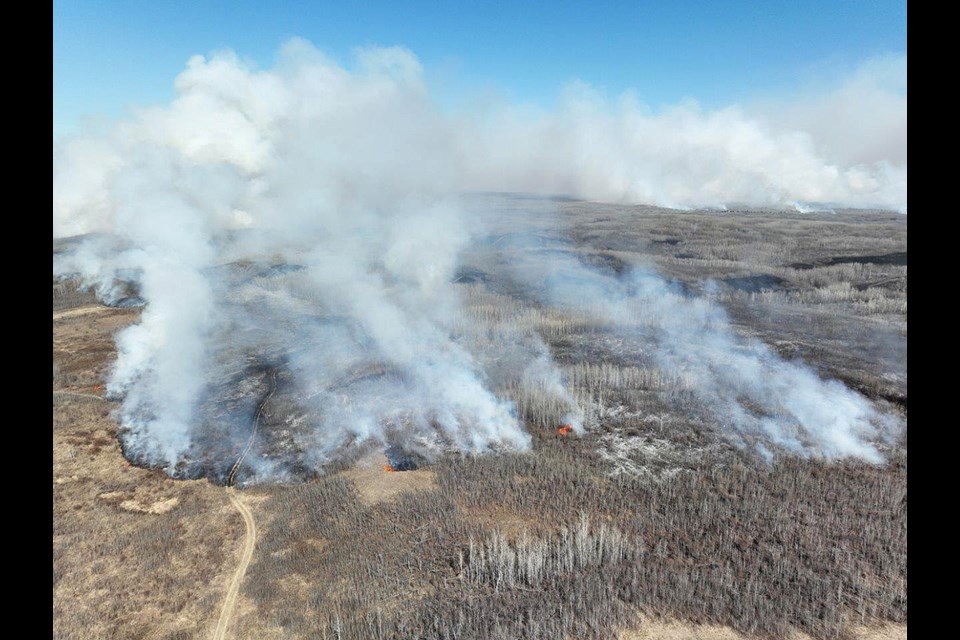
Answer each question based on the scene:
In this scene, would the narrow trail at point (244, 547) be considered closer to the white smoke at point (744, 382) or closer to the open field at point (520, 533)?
the open field at point (520, 533)

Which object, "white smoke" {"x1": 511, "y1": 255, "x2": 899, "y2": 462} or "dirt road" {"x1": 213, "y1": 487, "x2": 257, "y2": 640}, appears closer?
"dirt road" {"x1": 213, "y1": 487, "x2": 257, "y2": 640}

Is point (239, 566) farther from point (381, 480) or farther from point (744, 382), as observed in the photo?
point (744, 382)

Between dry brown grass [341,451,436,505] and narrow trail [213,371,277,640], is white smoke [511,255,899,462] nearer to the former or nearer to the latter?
dry brown grass [341,451,436,505]

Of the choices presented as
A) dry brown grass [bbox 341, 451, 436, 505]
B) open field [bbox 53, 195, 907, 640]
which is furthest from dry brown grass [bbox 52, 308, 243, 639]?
dry brown grass [bbox 341, 451, 436, 505]

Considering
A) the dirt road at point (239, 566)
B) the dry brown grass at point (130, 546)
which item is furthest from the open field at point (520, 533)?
the dirt road at point (239, 566)
